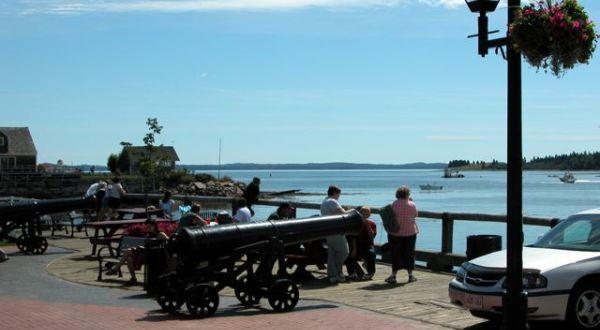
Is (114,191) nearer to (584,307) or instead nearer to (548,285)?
(548,285)

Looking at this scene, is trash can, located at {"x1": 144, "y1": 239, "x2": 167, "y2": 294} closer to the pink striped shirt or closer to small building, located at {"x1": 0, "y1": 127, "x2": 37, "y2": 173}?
the pink striped shirt

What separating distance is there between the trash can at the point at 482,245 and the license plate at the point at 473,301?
10.9ft

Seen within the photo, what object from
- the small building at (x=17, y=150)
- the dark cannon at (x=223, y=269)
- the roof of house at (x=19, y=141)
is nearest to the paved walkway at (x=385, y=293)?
the dark cannon at (x=223, y=269)

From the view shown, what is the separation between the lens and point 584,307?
9320 mm

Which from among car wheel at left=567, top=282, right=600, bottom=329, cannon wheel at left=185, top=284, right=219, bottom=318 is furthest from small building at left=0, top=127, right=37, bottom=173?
car wheel at left=567, top=282, right=600, bottom=329

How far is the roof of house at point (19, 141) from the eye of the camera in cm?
8838

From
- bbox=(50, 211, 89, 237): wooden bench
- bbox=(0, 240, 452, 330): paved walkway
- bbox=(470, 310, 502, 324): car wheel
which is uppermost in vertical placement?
bbox=(50, 211, 89, 237): wooden bench

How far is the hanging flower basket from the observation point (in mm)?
6820

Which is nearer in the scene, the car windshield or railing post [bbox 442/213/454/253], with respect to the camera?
the car windshield

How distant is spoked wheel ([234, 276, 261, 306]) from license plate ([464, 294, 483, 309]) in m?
2.84

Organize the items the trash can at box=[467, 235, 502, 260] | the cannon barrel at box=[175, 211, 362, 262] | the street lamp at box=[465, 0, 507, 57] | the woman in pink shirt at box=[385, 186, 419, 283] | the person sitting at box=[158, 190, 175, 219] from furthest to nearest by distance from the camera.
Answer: the person sitting at box=[158, 190, 175, 219]
the woman in pink shirt at box=[385, 186, 419, 283]
the trash can at box=[467, 235, 502, 260]
the cannon barrel at box=[175, 211, 362, 262]
the street lamp at box=[465, 0, 507, 57]

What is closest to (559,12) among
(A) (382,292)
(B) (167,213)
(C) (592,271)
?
(C) (592,271)

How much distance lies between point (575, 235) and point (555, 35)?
14.4ft

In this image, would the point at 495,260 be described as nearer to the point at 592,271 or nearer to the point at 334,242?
the point at 592,271
